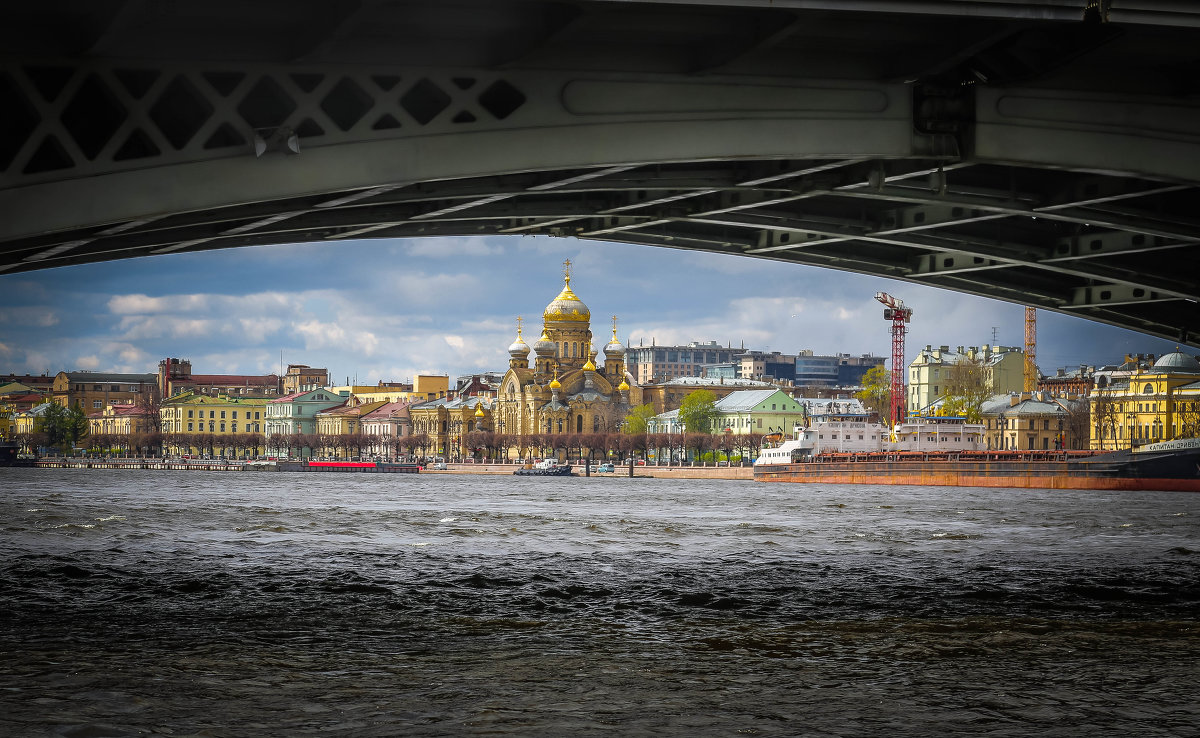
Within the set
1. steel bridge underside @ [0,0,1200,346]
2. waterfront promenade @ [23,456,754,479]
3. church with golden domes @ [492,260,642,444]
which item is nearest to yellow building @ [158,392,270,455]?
waterfront promenade @ [23,456,754,479]

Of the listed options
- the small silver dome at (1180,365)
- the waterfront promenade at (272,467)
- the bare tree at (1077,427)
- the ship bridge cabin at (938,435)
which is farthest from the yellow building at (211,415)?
the small silver dome at (1180,365)

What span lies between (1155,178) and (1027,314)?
145970mm

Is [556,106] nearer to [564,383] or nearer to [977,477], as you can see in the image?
[977,477]

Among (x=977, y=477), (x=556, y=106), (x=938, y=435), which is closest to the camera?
(x=556, y=106)

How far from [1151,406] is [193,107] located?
110978 mm

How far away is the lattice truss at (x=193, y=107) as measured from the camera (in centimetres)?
1227

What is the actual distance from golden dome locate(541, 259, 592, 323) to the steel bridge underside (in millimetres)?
142209

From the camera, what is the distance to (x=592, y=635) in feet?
46.2

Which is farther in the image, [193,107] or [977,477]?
[977,477]

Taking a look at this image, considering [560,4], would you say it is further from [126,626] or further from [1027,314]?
[1027,314]

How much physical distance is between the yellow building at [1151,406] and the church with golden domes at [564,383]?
176 ft

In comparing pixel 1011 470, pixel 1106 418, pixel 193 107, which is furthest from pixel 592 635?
pixel 1106 418

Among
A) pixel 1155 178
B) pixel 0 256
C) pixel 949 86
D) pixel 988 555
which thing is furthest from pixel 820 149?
pixel 988 555

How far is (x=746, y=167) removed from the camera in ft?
58.1
